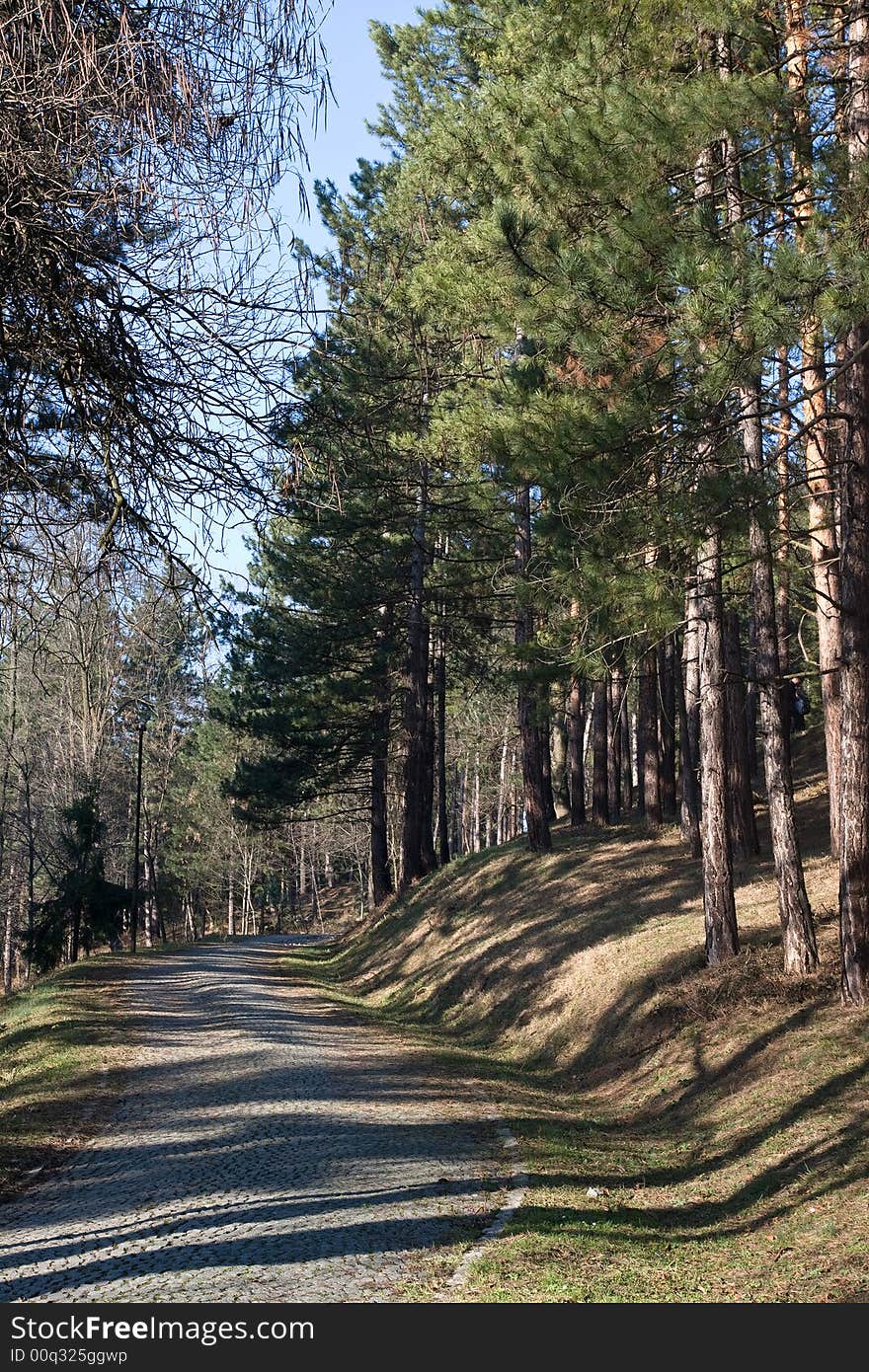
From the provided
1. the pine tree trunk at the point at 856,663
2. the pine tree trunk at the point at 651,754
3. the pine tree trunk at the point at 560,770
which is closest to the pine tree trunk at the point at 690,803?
the pine tree trunk at the point at 651,754

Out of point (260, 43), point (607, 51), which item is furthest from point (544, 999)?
point (260, 43)

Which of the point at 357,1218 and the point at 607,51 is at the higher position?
the point at 607,51

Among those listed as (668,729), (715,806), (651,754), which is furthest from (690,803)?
(668,729)

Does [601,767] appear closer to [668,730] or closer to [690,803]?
[668,730]

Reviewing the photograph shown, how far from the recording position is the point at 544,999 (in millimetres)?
17156

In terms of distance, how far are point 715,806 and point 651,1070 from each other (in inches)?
126

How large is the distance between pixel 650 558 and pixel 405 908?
1980 centimetres

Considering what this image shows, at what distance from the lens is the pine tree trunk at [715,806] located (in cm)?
1344

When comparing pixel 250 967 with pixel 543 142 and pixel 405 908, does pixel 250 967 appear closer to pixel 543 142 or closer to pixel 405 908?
pixel 405 908

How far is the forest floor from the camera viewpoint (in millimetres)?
7008

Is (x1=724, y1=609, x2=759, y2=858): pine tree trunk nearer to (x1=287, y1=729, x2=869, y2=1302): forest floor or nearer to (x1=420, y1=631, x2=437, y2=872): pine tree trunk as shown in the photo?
(x1=287, y1=729, x2=869, y2=1302): forest floor

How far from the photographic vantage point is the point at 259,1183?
335 inches

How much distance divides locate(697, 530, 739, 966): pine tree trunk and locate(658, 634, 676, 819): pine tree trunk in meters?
9.83

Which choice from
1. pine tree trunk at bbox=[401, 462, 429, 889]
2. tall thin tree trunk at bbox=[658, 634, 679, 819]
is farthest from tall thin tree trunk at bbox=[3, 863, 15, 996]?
tall thin tree trunk at bbox=[658, 634, 679, 819]
